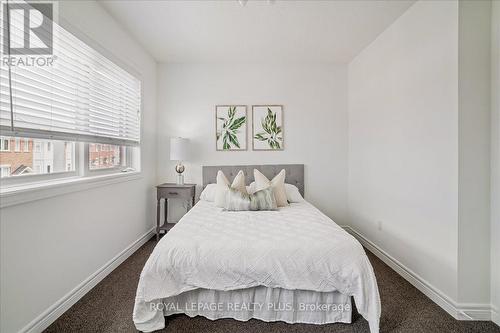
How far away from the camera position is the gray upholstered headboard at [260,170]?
148 inches

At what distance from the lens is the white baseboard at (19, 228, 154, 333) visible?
166cm

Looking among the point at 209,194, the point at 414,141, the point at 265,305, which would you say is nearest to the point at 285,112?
the point at 209,194

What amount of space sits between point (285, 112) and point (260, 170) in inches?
39.8

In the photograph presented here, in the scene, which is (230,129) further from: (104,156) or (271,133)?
(104,156)

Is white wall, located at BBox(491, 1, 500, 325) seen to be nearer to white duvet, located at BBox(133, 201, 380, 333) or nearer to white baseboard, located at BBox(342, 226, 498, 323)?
white baseboard, located at BBox(342, 226, 498, 323)

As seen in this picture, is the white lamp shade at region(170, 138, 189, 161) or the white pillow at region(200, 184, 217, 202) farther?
the white lamp shade at region(170, 138, 189, 161)

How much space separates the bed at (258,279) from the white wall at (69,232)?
707mm

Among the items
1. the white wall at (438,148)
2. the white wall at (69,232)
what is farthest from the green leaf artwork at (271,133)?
the white wall at (69,232)

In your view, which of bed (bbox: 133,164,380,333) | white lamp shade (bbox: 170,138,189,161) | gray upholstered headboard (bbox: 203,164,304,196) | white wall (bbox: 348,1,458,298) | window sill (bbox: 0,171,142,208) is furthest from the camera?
gray upholstered headboard (bbox: 203,164,304,196)

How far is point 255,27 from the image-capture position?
108 inches

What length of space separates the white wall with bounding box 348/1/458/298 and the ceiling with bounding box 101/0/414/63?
34cm


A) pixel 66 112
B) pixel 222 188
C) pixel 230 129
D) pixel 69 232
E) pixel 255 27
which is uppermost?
pixel 255 27

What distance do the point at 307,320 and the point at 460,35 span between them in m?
2.47

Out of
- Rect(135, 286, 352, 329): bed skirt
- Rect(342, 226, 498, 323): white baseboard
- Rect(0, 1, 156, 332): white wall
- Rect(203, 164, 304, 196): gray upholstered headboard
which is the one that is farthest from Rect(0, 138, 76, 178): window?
Rect(342, 226, 498, 323): white baseboard
